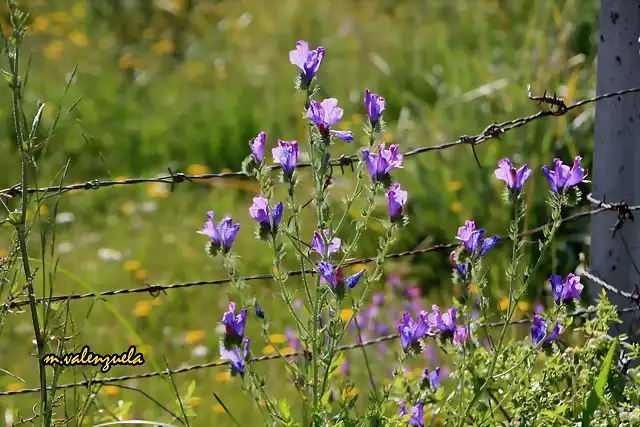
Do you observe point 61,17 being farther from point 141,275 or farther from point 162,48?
point 141,275

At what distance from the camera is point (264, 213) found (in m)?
1.80

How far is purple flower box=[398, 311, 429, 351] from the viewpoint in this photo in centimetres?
189

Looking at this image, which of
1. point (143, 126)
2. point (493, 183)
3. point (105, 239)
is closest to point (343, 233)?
point (493, 183)

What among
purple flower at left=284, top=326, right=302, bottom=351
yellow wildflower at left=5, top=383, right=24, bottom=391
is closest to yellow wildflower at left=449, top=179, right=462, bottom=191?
purple flower at left=284, top=326, right=302, bottom=351

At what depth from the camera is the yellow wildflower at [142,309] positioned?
384 cm

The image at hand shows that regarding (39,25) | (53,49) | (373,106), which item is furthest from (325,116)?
(39,25)

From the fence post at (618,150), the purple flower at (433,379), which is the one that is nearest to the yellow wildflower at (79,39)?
the fence post at (618,150)

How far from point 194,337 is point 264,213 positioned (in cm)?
195

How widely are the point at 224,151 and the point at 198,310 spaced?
1757mm

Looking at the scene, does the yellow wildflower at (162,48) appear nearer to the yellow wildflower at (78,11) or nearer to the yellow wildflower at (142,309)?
the yellow wildflower at (78,11)

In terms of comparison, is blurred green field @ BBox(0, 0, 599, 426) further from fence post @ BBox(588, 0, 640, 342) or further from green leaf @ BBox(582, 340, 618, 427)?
green leaf @ BBox(582, 340, 618, 427)

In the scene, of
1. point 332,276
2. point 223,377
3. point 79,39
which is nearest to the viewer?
point 332,276

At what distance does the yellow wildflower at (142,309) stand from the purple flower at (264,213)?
213 centimetres

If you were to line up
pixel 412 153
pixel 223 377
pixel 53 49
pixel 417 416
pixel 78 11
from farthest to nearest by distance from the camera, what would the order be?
pixel 78 11 < pixel 53 49 < pixel 223 377 < pixel 412 153 < pixel 417 416
